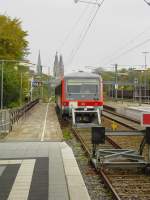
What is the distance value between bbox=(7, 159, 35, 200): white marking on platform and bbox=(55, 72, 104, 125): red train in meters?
17.5

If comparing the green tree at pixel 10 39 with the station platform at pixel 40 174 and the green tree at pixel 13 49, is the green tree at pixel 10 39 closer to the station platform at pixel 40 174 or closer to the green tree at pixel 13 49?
the green tree at pixel 13 49

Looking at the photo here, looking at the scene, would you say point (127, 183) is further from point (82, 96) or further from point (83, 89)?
point (83, 89)

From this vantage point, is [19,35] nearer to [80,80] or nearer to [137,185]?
[80,80]

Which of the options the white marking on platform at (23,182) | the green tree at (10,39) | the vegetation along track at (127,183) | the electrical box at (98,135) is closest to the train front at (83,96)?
the white marking on platform at (23,182)

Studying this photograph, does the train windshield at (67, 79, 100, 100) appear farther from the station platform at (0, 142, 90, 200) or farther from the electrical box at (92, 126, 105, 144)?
the electrical box at (92, 126, 105, 144)

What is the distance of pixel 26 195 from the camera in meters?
9.45

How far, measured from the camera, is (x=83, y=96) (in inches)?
1254

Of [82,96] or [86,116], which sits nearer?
[82,96]

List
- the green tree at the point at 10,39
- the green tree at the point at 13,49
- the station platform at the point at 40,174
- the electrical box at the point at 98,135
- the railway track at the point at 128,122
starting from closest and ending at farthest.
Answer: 1. the station platform at the point at 40,174
2. the electrical box at the point at 98,135
3. the railway track at the point at 128,122
4. the green tree at the point at 13,49
5. the green tree at the point at 10,39

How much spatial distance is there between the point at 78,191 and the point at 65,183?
907 millimetres

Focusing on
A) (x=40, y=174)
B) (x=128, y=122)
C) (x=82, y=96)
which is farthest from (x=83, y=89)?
(x=40, y=174)

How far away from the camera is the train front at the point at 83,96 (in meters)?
31.5

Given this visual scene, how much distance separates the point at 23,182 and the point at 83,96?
21145 mm

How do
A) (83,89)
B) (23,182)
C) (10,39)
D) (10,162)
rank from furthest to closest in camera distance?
(10,39) < (83,89) < (10,162) < (23,182)
